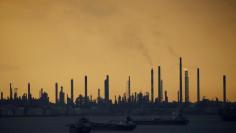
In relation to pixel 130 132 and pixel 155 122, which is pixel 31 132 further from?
pixel 155 122

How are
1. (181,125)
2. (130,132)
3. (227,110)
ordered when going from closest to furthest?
(130,132) < (181,125) < (227,110)

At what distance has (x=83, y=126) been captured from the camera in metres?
106

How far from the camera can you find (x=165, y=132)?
5069 inches

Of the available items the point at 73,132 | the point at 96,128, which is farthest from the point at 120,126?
the point at 73,132

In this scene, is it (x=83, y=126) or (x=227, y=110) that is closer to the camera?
(x=83, y=126)

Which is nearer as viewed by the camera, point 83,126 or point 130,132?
point 83,126

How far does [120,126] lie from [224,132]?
2127 cm

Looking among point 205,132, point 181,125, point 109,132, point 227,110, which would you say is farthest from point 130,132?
point 227,110

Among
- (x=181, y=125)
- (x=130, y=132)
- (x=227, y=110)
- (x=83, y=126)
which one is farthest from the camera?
(x=227, y=110)

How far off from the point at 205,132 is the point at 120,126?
17.6m

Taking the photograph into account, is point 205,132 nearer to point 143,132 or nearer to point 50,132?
point 143,132

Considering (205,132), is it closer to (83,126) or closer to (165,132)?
(165,132)

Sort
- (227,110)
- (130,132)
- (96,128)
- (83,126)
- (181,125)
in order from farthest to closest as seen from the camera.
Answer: (227,110) < (181,125) < (96,128) < (130,132) < (83,126)

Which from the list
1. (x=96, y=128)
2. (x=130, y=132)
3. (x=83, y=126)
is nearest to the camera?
(x=83, y=126)
